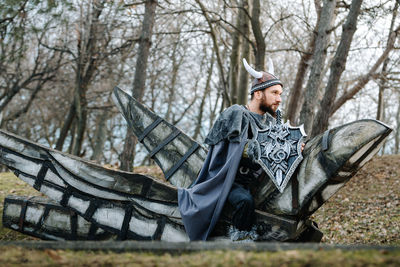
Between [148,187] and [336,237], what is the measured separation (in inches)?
139

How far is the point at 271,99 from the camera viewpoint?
448 centimetres

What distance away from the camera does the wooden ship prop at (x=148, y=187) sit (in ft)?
12.5

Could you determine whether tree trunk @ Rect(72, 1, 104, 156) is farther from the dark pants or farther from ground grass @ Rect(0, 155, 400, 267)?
the dark pants

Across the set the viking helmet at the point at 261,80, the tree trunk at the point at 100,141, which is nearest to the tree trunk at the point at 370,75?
the viking helmet at the point at 261,80

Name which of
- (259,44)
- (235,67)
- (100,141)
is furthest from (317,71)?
(100,141)

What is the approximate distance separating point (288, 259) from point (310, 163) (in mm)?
1756

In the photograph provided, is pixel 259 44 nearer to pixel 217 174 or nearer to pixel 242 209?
pixel 217 174

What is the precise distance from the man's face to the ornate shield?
48 centimetres

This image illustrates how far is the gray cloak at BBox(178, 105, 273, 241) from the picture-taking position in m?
4.11

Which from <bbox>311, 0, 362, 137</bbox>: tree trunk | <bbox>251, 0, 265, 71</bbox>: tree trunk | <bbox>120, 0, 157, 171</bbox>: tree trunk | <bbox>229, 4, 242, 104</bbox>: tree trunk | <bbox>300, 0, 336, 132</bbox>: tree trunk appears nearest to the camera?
<bbox>311, 0, 362, 137</bbox>: tree trunk

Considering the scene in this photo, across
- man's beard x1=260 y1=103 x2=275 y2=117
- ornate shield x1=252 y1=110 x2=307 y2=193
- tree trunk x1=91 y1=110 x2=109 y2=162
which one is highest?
man's beard x1=260 y1=103 x2=275 y2=117

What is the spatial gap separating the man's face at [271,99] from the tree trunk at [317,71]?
3455 millimetres

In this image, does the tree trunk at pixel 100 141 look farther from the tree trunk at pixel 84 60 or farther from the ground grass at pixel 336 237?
the ground grass at pixel 336 237

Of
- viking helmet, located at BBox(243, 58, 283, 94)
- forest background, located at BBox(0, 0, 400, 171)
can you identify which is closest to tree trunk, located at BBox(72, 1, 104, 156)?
forest background, located at BBox(0, 0, 400, 171)
